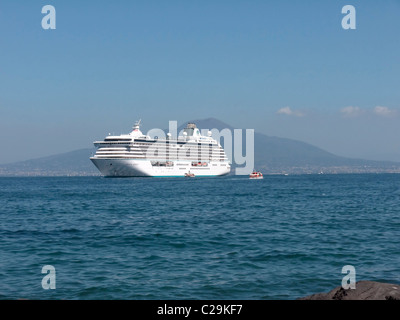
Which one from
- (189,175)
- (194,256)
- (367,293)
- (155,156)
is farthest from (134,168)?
(367,293)

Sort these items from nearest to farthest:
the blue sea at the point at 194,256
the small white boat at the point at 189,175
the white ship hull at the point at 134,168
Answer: the blue sea at the point at 194,256
the white ship hull at the point at 134,168
the small white boat at the point at 189,175

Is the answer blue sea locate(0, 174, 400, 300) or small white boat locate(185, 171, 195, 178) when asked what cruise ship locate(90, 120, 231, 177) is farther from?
blue sea locate(0, 174, 400, 300)

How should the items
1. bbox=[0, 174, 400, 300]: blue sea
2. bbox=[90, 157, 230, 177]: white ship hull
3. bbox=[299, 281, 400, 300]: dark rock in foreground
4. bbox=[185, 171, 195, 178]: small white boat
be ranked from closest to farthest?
bbox=[299, 281, 400, 300]: dark rock in foreground → bbox=[0, 174, 400, 300]: blue sea → bbox=[90, 157, 230, 177]: white ship hull → bbox=[185, 171, 195, 178]: small white boat

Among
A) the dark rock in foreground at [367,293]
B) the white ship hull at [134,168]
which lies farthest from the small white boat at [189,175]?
the dark rock in foreground at [367,293]

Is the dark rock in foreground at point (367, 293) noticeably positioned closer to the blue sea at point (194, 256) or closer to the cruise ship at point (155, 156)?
the blue sea at point (194, 256)

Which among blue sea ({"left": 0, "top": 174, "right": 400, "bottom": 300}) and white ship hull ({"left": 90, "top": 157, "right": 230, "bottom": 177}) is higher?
white ship hull ({"left": 90, "top": 157, "right": 230, "bottom": 177})

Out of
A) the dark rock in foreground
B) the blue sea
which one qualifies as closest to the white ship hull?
the blue sea

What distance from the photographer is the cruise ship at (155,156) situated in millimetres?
110750

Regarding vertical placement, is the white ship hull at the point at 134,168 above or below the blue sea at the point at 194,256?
above

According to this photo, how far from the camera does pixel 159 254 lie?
52.5 ft

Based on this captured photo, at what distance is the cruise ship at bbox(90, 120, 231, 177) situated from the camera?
4360 inches

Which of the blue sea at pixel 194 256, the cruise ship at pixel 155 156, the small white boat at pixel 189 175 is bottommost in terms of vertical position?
the small white boat at pixel 189 175

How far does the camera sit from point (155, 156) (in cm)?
11719
